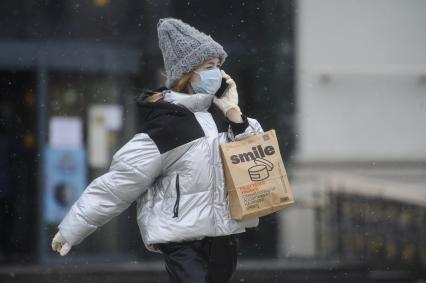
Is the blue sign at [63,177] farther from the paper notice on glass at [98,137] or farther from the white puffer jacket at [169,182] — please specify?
the white puffer jacket at [169,182]

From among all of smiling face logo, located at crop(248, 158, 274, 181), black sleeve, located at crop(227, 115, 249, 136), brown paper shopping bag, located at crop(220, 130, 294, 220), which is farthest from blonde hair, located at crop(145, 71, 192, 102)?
smiling face logo, located at crop(248, 158, 274, 181)

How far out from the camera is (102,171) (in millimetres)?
8219

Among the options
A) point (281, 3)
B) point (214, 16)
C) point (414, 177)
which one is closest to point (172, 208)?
point (214, 16)

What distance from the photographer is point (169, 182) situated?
4.04 metres

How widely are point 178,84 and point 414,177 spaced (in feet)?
15.8

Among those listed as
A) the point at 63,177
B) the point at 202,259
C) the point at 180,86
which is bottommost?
the point at 63,177

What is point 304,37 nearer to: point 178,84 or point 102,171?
point 102,171

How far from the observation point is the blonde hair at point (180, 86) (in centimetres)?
414

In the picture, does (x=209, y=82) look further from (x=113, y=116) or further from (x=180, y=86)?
(x=113, y=116)

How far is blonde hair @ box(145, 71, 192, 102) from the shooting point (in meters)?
4.14


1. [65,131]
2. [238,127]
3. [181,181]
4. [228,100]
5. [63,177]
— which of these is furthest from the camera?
[63,177]

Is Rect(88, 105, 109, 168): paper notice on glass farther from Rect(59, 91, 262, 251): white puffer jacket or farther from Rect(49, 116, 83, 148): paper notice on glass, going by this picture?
Rect(59, 91, 262, 251): white puffer jacket

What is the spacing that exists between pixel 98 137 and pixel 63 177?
481 millimetres

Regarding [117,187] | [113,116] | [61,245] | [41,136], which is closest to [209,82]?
[117,187]
